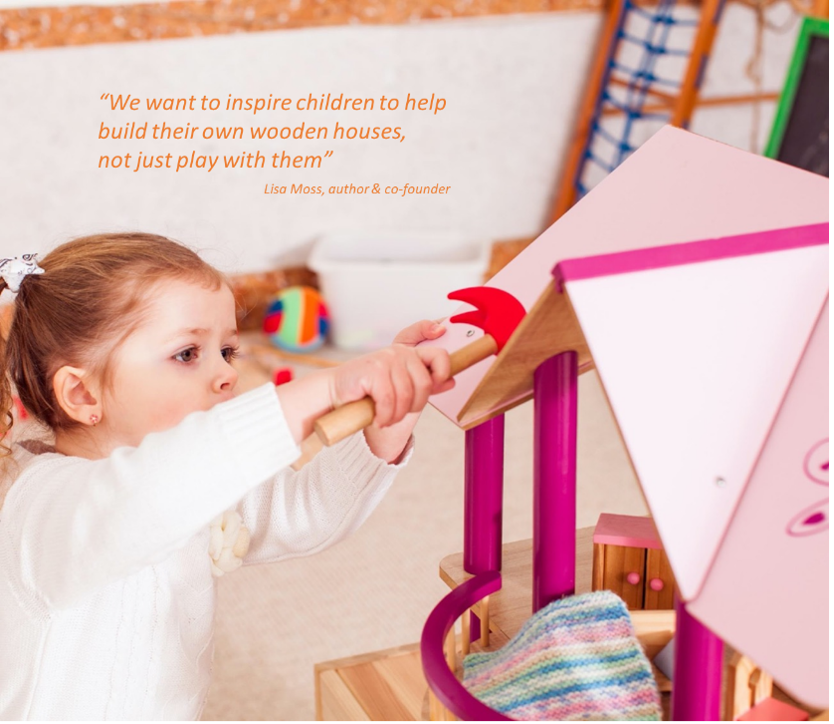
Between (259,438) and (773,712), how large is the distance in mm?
407

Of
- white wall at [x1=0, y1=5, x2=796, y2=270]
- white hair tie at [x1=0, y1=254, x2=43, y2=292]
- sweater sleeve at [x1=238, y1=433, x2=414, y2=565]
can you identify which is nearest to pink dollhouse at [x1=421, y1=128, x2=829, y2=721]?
sweater sleeve at [x1=238, y1=433, x2=414, y2=565]

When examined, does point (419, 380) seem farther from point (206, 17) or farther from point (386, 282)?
point (206, 17)

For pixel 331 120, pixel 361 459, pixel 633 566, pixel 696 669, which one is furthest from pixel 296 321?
pixel 696 669

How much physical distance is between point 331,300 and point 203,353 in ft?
5.62

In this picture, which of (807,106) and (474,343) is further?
(807,106)

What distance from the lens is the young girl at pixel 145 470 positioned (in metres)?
0.76

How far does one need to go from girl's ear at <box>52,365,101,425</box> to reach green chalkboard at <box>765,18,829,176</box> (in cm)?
199

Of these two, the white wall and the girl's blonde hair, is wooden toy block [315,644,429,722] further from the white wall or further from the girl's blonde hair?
the white wall

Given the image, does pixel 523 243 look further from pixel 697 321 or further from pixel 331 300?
pixel 697 321

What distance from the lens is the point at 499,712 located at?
70cm

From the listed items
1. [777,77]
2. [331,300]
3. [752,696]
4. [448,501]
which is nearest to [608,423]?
[448,501]

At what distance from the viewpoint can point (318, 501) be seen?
1.07 meters

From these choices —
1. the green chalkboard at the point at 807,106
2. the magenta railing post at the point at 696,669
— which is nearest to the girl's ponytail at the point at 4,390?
the magenta railing post at the point at 696,669

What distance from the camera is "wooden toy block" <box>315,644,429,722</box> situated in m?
0.81
